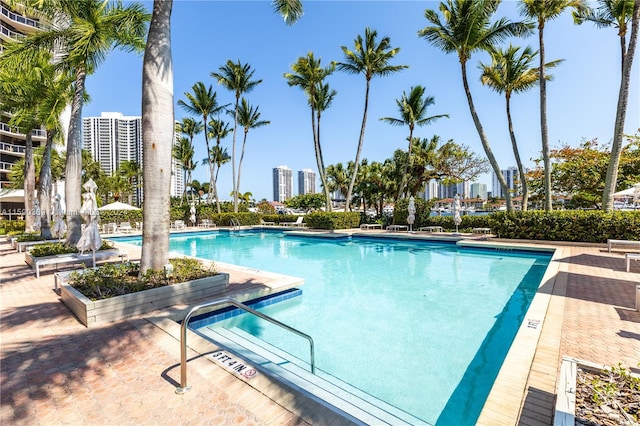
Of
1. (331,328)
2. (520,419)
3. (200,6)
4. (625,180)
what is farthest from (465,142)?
(520,419)

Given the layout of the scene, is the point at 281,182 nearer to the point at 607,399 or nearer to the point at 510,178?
the point at 510,178

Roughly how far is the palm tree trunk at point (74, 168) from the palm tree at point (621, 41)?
20105 mm

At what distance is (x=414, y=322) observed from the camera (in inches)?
232

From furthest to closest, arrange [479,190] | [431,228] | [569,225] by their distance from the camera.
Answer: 1. [479,190]
2. [431,228]
3. [569,225]

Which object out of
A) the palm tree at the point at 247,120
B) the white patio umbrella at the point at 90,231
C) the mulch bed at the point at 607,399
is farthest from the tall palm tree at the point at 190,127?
the mulch bed at the point at 607,399

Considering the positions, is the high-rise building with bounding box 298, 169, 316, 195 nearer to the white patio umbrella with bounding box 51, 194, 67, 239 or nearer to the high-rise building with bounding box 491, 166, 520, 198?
the high-rise building with bounding box 491, 166, 520, 198

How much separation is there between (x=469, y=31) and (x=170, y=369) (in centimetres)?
1766

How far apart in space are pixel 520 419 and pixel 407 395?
147cm

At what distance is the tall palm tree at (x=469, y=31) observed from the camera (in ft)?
46.9

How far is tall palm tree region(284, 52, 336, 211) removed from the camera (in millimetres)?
20625

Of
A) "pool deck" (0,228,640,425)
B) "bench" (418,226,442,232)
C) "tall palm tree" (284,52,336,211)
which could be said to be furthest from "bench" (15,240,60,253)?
"bench" (418,226,442,232)

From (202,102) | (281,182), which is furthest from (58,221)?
(281,182)

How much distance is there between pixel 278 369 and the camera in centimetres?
338

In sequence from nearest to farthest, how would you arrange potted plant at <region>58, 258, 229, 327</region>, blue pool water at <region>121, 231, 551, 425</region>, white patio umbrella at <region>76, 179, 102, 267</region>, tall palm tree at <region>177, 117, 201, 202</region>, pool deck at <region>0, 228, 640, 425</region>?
pool deck at <region>0, 228, 640, 425</region>, blue pool water at <region>121, 231, 551, 425</region>, potted plant at <region>58, 258, 229, 327</region>, white patio umbrella at <region>76, 179, 102, 267</region>, tall palm tree at <region>177, 117, 201, 202</region>
